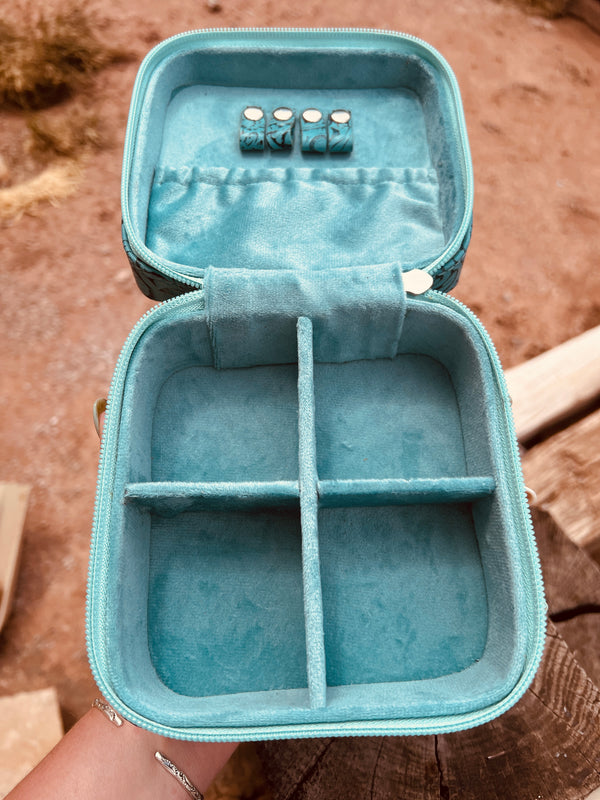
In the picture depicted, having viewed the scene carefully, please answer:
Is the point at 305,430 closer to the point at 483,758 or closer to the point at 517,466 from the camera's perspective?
the point at 517,466

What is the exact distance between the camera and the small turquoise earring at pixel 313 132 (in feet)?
5.72

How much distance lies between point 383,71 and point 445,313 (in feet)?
2.95

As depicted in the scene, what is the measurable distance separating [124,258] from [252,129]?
155 centimetres

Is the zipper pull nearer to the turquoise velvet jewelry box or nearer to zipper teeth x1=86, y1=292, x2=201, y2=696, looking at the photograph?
the turquoise velvet jewelry box

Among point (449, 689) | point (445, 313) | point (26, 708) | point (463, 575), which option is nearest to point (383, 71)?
point (445, 313)

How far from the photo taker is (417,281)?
4.92 feet

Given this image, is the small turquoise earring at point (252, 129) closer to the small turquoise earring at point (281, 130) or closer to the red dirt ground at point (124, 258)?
the small turquoise earring at point (281, 130)

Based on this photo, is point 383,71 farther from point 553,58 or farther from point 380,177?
point 553,58

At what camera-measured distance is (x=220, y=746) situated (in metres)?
1.40

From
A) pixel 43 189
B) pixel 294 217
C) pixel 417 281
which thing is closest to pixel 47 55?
pixel 43 189

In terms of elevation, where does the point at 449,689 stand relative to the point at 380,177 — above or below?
below

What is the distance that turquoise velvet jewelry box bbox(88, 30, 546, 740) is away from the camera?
1.21 metres

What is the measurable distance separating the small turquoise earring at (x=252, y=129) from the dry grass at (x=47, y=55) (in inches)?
98.0

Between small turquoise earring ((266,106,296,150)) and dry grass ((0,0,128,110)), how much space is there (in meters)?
2.55
